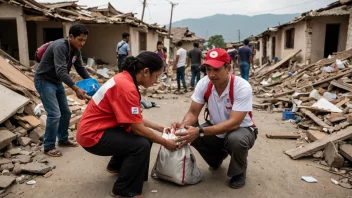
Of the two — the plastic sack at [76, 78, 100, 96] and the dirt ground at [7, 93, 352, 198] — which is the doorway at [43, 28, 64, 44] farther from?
the dirt ground at [7, 93, 352, 198]

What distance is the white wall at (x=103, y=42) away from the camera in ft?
50.4

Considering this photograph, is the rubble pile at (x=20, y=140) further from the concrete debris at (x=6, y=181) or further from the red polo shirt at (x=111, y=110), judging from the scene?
the red polo shirt at (x=111, y=110)

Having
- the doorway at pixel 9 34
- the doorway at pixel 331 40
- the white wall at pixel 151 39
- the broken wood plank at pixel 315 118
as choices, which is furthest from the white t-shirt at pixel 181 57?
the doorway at pixel 331 40

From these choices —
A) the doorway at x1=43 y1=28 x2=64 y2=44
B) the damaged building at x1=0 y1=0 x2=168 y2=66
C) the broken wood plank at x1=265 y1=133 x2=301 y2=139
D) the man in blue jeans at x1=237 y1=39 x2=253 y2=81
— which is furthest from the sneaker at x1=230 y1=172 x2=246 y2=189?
the doorway at x1=43 y1=28 x2=64 y2=44

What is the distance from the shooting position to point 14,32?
51.9 ft

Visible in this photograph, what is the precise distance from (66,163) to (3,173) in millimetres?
729

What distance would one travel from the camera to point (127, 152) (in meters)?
2.83

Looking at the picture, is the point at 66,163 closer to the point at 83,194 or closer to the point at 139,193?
the point at 83,194

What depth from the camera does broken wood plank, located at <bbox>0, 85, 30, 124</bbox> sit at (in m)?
4.38

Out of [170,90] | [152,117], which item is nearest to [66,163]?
[152,117]

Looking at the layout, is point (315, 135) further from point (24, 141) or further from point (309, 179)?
point (24, 141)

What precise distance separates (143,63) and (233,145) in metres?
1.25

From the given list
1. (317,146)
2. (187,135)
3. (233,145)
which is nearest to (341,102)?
(317,146)

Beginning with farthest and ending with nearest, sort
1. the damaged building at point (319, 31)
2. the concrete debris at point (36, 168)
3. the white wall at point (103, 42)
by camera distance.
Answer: the white wall at point (103, 42)
the damaged building at point (319, 31)
the concrete debris at point (36, 168)
